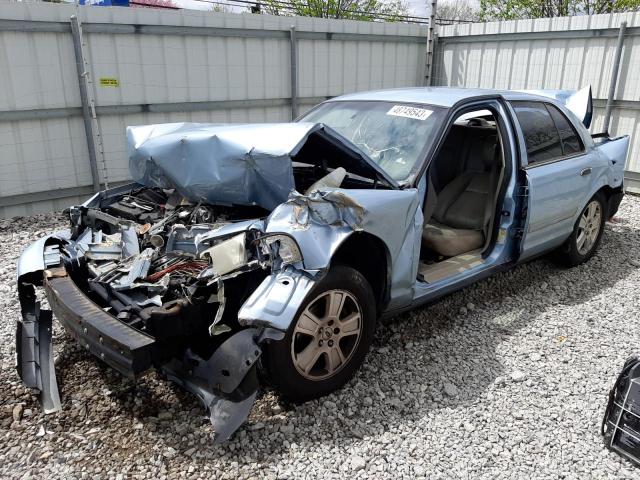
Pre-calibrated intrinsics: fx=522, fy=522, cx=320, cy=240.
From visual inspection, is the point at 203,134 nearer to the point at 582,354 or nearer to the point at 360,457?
the point at 360,457

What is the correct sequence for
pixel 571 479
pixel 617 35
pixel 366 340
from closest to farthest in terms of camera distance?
pixel 571 479, pixel 366 340, pixel 617 35

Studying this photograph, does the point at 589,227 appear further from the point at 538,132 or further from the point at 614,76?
the point at 614,76

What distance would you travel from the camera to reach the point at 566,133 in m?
4.54

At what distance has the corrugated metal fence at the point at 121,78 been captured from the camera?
21.2 feet

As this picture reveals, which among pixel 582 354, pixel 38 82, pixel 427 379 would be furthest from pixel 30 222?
pixel 582 354

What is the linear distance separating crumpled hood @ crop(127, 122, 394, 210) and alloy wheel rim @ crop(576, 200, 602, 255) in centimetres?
Result: 265

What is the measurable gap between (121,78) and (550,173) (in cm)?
566

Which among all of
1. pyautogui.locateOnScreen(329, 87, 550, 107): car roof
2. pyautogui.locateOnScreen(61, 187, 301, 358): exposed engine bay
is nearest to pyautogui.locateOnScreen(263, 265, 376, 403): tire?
pyautogui.locateOnScreen(61, 187, 301, 358): exposed engine bay

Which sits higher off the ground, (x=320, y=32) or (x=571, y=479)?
(x=320, y=32)

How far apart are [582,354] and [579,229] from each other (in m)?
1.77

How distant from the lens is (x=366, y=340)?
3.00m

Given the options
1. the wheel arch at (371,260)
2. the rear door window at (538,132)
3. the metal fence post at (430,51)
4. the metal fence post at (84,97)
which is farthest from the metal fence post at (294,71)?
the wheel arch at (371,260)

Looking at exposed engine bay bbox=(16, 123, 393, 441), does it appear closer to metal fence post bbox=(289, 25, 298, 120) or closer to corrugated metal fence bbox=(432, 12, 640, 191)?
metal fence post bbox=(289, 25, 298, 120)

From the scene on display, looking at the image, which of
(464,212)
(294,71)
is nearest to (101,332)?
(464,212)
